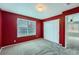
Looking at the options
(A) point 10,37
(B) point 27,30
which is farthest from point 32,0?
(A) point 10,37

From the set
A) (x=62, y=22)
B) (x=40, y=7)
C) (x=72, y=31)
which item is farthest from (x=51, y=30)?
(x=40, y=7)

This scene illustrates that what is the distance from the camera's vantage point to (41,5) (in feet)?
5.70

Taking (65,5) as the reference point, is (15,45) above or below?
below

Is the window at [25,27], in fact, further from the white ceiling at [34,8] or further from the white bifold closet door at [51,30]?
the white bifold closet door at [51,30]

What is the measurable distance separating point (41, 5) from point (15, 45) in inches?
32.7

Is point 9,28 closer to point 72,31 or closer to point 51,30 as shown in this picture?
point 51,30

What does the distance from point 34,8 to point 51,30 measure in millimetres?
548

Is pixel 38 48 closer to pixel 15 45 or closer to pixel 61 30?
pixel 15 45

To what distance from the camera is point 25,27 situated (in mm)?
1808

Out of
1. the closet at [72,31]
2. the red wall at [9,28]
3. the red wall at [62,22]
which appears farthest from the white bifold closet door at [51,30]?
the red wall at [9,28]

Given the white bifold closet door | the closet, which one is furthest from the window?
the closet

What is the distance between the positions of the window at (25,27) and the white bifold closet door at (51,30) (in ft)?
0.78

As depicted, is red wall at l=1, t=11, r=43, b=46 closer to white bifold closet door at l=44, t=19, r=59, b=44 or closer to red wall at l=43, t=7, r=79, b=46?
white bifold closet door at l=44, t=19, r=59, b=44

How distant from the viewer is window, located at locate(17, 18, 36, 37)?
1.78 meters
